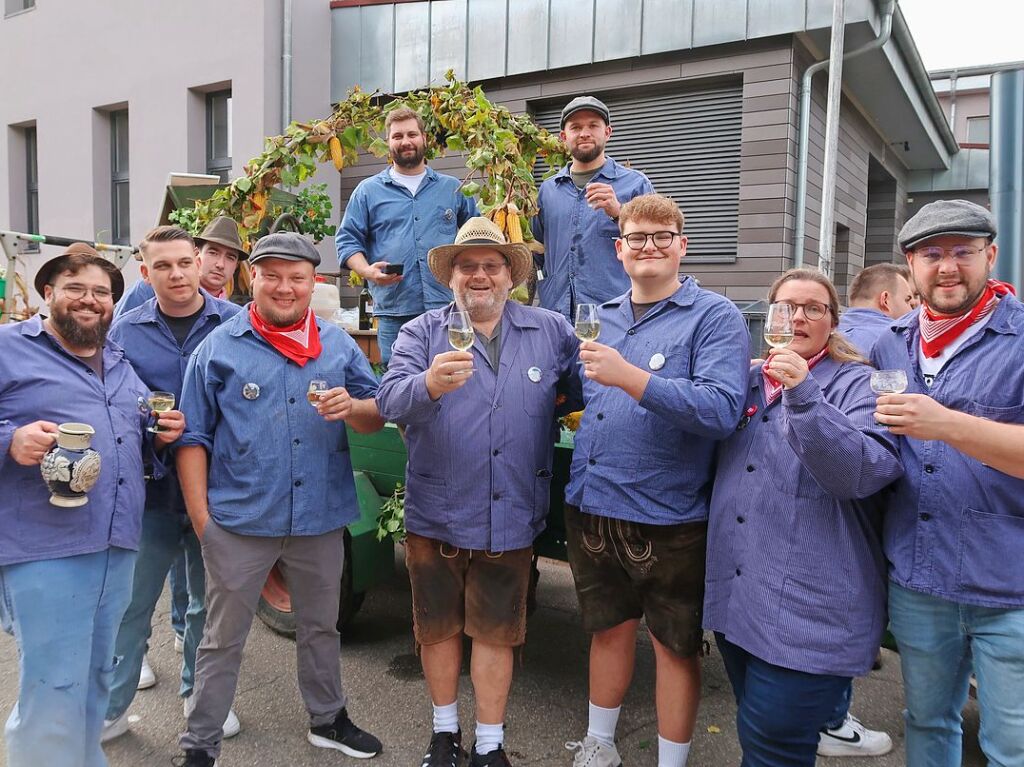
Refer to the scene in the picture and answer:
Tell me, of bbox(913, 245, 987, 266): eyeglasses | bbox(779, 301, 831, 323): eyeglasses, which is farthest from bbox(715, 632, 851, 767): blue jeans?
bbox(913, 245, 987, 266): eyeglasses

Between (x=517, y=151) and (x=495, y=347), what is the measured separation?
1844 millimetres

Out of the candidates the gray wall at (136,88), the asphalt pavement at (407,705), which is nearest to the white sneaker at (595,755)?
the asphalt pavement at (407,705)

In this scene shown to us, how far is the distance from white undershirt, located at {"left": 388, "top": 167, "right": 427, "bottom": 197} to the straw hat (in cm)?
131

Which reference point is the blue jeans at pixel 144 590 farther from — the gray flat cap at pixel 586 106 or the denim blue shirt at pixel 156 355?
the gray flat cap at pixel 586 106

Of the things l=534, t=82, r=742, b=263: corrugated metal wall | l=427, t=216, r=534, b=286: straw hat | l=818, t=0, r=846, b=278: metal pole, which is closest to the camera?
l=427, t=216, r=534, b=286: straw hat

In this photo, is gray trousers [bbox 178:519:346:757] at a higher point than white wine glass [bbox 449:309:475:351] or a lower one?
lower

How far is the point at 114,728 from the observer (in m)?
3.09

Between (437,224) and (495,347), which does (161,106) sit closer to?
(437,224)

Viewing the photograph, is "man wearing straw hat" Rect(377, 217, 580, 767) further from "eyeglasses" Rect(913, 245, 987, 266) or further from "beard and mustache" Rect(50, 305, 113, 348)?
"eyeglasses" Rect(913, 245, 987, 266)

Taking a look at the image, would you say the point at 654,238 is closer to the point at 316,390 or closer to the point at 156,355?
the point at 316,390

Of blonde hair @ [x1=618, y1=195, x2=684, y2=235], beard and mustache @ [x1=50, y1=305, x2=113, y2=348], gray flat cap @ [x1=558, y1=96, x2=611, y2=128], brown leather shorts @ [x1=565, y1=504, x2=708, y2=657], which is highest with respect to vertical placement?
gray flat cap @ [x1=558, y1=96, x2=611, y2=128]

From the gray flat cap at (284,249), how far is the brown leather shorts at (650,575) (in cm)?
142

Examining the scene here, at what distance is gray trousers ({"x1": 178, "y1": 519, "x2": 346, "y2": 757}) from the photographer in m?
2.77

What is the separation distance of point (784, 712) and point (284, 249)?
228 centimetres
